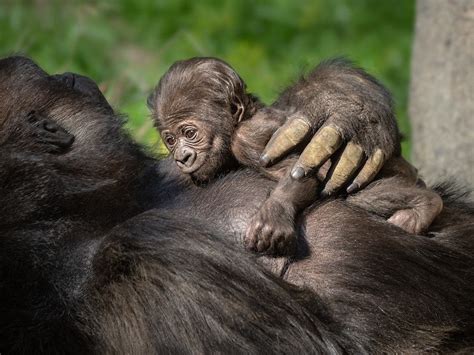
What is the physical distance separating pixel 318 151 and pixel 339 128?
15 cm

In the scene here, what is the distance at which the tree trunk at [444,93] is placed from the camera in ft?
18.0

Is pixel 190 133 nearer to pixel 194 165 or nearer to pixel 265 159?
pixel 194 165

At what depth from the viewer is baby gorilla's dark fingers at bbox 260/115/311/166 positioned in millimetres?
3717

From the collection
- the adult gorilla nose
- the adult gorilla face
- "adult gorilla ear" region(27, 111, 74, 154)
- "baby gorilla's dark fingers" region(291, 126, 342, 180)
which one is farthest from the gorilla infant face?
"adult gorilla ear" region(27, 111, 74, 154)

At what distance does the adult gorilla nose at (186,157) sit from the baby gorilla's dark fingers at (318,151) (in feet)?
1.41

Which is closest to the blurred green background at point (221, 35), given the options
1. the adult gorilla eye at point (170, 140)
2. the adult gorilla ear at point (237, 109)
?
the adult gorilla eye at point (170, 140)

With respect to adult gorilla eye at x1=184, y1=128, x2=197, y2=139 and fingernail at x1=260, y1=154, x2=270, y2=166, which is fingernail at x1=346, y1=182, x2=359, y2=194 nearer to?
fingernail at x1=260, y1=154, x2=270, y2=166

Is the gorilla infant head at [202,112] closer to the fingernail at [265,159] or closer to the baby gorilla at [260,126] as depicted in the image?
the baby gorilla at [260,126]

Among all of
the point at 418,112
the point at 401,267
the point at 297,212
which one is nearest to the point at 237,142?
the point at 297,212

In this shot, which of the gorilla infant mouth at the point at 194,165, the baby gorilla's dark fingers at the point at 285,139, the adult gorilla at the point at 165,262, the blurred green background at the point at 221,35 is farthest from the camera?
the blurred green background at the point at 221,35

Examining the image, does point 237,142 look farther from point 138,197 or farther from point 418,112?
point 418,112

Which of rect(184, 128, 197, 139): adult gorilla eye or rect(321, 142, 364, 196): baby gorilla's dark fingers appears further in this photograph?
rect(184, 128, 197, 139): adult gorilla eye

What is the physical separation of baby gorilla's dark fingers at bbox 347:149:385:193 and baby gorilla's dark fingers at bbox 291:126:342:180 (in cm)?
13

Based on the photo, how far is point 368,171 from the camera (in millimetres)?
3766
